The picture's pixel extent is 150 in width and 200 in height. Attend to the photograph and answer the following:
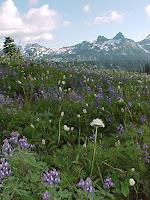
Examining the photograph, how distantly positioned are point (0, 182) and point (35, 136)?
2306 mm

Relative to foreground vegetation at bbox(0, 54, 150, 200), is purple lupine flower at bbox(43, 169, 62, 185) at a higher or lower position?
higher

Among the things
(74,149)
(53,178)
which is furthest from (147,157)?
(53,178)

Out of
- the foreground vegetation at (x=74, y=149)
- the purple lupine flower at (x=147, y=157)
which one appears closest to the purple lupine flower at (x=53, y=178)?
the foreground vegetation at (x=74, y=149)

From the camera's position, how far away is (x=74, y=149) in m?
3.89

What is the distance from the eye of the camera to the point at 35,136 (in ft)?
14.5

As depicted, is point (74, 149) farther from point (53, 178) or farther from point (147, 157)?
point (53, 178)

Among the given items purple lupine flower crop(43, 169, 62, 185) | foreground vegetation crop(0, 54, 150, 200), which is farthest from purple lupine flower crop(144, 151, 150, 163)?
purple lupine flower crop(43, 169, 62, 185)

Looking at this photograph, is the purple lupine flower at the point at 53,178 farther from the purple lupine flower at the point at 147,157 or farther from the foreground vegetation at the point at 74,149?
the purple lupine flower at the point at 147,157

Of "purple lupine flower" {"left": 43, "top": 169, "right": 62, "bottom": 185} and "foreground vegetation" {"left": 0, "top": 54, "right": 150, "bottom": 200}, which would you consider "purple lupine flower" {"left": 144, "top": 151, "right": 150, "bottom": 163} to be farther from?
"purple lupine flower" {"left": 43, "top": 169, "right": 62, "bottom": 185}

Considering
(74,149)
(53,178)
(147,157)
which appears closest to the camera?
(53,178)

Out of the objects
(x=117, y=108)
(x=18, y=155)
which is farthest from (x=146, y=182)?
(x=117, y=108)

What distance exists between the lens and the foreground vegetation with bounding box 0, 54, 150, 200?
7.39ft

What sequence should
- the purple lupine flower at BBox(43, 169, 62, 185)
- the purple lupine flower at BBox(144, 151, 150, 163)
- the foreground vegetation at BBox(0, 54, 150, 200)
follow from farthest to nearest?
the purple lupine flower at BBox(144, 151, 150, 163) < the foreground vegetation at BBox(0, 54, 150, 200) < the purple lupine flower at BBox(43, 169, 62, 185)

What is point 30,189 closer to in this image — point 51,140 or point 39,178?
point 39,178
